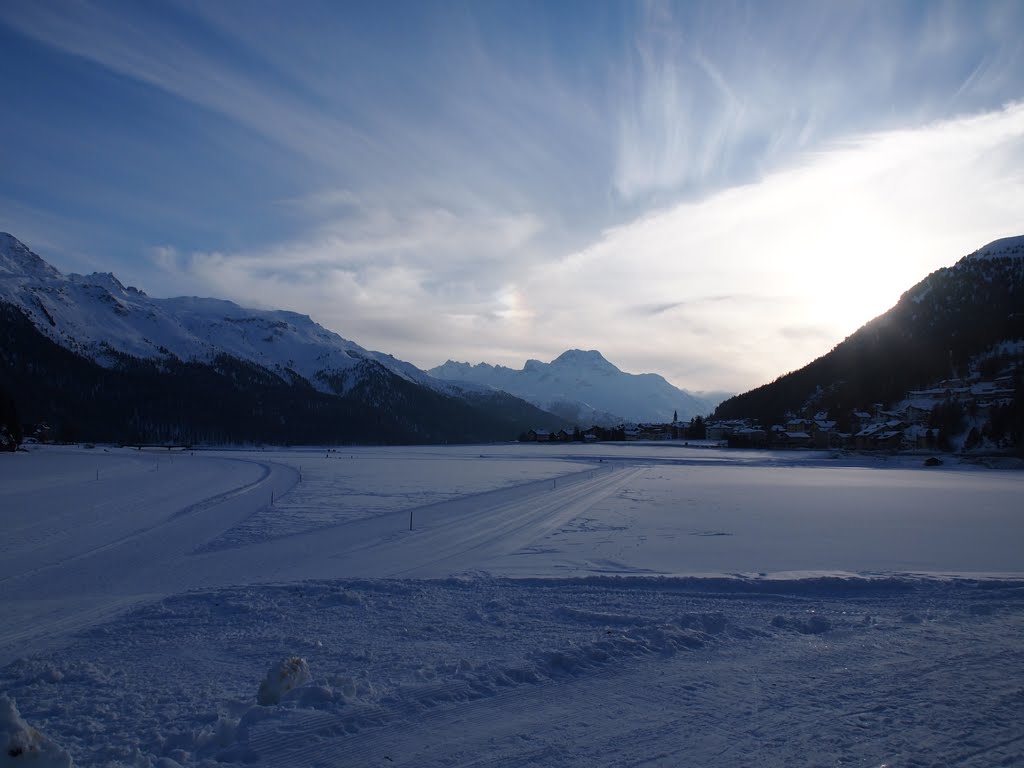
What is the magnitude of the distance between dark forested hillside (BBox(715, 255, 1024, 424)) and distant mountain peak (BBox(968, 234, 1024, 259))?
1.78 m

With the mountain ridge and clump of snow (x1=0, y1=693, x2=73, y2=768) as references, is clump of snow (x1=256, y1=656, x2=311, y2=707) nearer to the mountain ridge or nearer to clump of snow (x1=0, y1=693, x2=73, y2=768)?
clump of snow (x1=0, y1=693, x2=73, y2=768)

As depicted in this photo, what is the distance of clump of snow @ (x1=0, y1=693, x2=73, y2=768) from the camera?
166 inches

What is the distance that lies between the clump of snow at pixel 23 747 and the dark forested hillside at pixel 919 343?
121247 millimetres

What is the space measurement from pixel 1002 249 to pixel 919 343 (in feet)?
125

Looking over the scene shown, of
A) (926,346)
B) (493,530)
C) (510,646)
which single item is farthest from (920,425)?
(510,646)

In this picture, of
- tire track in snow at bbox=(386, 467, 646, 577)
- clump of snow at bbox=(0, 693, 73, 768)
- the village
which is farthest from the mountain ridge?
clump of snow at bbox=(0, 693, 73, 768)

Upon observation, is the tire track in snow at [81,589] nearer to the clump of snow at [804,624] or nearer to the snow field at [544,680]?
the snow field at [544,680]

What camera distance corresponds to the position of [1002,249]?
129 meters

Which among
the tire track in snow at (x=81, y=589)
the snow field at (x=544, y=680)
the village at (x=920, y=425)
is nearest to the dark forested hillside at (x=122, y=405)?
the village at (x=920, y=425)

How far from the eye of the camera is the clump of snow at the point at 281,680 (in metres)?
5.77

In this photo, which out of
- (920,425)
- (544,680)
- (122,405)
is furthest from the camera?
(122,405)

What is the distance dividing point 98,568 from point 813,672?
1292 cm

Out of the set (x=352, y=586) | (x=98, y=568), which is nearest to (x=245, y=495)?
(x=98, y=568)

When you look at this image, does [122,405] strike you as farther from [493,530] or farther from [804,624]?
[804,624]
